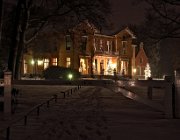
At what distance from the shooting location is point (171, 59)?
11138cm

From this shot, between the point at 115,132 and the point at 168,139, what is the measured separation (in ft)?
5.39

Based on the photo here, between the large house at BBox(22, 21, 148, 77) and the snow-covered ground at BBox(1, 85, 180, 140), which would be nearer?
the snow-covered ground at BBox(1, 85, 180, 140)

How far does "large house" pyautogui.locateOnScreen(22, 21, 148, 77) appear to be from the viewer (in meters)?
76.4

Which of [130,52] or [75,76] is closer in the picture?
[75,76]

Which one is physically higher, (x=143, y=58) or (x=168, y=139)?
(x=143, y=58)

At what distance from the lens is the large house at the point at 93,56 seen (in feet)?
251

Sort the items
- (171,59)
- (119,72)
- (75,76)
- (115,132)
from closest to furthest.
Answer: (115,132) < (75,76) < (119,72) < (171,59)

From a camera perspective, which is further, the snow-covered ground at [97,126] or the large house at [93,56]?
A: the large house at [93,56]

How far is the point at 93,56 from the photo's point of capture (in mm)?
79250

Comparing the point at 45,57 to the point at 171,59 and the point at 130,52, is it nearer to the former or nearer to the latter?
the point at 130,52

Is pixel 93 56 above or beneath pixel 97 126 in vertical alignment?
above

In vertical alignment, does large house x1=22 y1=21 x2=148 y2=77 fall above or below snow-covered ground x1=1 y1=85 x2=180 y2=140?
above

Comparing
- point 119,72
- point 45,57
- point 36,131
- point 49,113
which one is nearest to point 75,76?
point 45,57

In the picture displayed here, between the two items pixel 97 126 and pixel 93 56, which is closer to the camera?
pixel 97 126
